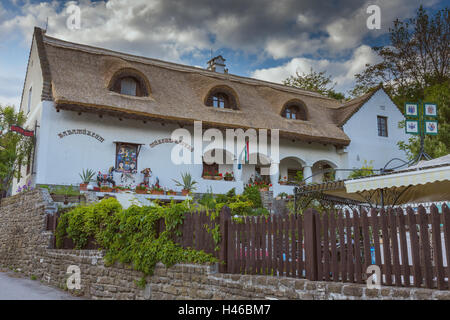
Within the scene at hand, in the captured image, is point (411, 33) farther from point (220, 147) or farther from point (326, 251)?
point (326, 251)

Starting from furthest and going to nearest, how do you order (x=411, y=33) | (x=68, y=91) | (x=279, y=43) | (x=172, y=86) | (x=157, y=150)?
(x=411, y=33) → (x=279, y=43) → (x=172, y=86) → (x=157, y=150) → (x=68, y=91)

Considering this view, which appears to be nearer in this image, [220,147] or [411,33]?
[220,147]

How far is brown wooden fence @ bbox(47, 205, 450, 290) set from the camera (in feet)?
15.3

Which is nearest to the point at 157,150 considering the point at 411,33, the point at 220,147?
the point at 220,147

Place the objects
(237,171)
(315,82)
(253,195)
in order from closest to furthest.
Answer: (253,195), (237,171), (315,82)

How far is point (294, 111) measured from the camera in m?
20.9

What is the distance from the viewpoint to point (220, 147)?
18031mm

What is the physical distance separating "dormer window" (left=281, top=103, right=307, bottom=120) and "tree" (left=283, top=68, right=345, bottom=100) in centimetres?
1094

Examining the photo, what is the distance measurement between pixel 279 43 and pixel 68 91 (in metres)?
10.3

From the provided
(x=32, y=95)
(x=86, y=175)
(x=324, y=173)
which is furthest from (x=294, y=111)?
(x=32, y=95)

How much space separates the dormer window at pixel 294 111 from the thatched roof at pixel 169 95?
0.38m

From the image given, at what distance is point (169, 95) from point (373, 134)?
11.0 meters

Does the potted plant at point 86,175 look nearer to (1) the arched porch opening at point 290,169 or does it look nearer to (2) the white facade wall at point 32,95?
(2) the white facade wall at point 32,95

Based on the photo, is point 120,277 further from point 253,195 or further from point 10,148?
point 10,148
